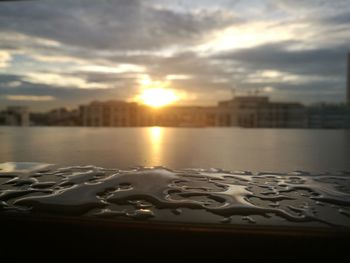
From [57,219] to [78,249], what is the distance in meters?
0.15

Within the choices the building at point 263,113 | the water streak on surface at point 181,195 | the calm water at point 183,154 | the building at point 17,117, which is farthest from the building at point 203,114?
the water streak on surface at point 181,195

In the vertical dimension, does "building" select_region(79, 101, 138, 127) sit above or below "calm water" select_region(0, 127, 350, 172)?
above

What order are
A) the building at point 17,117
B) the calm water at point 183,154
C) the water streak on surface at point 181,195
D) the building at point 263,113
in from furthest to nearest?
the building at point 263,113, the building at point 17,117, the calm water at point 183,154, the water streak on surface at point 181,195

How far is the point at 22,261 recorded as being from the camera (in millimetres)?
1514

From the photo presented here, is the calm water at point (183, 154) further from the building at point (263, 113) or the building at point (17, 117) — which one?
the building at point (263, 113)

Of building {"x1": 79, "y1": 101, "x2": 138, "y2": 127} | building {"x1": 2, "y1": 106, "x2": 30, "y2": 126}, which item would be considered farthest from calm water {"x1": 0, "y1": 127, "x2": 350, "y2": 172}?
building {"x1": 79, "y1": 101, "x2": 138, "y2": 127}

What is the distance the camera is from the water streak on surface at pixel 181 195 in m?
1.75

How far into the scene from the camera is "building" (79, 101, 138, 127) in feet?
96.1

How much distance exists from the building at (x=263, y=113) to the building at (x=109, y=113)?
9.17 meters

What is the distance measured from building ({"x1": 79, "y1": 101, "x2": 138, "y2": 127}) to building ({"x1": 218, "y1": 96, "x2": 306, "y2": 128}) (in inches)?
361

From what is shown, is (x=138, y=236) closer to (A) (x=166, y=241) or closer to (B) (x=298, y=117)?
(A) (x=166, y=241)

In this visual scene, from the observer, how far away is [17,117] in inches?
840

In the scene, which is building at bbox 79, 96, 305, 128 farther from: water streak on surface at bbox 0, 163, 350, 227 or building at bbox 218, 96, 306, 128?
water streak on surface at bbox 0, 163, 350, 227

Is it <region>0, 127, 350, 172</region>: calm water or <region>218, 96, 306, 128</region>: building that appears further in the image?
<region>218, 96, 306, 128</region>: building
